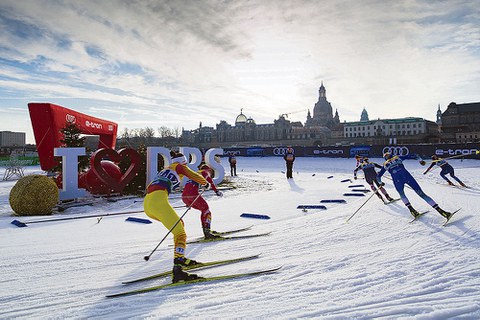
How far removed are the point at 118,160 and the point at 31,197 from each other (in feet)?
14.5

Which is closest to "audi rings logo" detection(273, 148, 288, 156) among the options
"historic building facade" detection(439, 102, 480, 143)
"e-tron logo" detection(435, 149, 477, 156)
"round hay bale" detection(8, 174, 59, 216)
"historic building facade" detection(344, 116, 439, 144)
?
"e-tron logo" detection(435, 149, 477, 156)

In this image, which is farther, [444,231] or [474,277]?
[444,231]

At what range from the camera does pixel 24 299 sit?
395 cm

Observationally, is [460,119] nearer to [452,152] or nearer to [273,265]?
[452,152]

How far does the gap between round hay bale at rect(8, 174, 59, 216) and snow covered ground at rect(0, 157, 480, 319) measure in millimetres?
910

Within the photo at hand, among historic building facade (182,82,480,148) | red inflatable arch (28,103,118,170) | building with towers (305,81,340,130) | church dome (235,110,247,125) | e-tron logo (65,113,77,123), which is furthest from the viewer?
building with towers (305,81,340,130)

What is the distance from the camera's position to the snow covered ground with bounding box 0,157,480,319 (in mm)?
3645

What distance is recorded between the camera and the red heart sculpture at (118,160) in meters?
12.7

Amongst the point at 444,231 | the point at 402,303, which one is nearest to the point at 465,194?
the point at 444,231

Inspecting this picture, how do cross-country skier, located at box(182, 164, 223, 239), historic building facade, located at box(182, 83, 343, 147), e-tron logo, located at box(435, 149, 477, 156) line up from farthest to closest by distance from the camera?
historic building facade, located at box(182, 83, 343, 147) → e-tron logo, located at box(435, 149, 477, 156) → cross-country skier, located at box(182, 164, 223, 239)

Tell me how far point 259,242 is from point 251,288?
89.9 inches

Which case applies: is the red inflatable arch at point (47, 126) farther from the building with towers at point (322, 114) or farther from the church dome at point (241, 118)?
the building with towers at point (322, 114)

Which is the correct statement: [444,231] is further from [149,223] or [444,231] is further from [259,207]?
[149,223]

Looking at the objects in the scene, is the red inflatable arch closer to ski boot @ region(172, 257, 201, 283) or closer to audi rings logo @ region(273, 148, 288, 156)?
ski boot @ region(172, 257, 201, 283)
